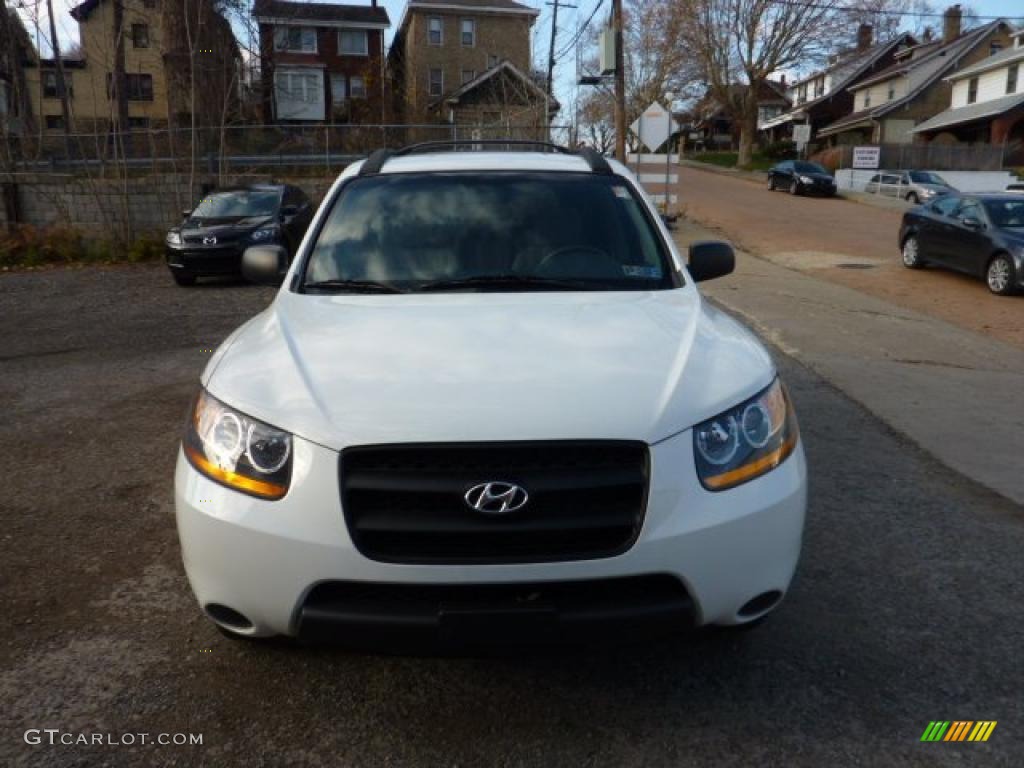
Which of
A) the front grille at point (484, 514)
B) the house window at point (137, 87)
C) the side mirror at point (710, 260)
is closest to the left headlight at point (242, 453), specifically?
the front grille at point (484, 514)

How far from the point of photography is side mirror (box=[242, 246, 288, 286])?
4.18 metres

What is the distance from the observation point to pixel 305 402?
8.38 feet

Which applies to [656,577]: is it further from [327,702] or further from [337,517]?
[327,702]

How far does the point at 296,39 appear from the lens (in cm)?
4256

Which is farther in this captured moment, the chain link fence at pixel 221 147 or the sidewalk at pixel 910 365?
the chain link fence at pixel 221 147

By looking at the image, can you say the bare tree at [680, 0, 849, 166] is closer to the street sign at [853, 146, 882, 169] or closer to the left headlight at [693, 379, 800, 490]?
the street sign at [853, 146, 882, 169]

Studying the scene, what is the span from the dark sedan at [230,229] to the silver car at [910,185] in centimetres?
2348

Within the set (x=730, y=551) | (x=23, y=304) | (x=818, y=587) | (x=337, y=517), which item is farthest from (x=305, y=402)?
(x=23, y=304)

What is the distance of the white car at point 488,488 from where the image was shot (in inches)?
93.0

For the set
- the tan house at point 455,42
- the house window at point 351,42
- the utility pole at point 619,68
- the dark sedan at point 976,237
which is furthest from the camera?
the house window at point 351,42

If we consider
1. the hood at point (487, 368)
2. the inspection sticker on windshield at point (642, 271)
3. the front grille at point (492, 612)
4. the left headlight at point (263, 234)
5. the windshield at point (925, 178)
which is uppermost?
the windshield at point (925, 178)

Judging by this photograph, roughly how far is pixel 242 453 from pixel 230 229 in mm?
12553

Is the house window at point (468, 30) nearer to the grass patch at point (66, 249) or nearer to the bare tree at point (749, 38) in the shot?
the bare tree at point (749, 38)

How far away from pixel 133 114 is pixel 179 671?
48783 millimetres
